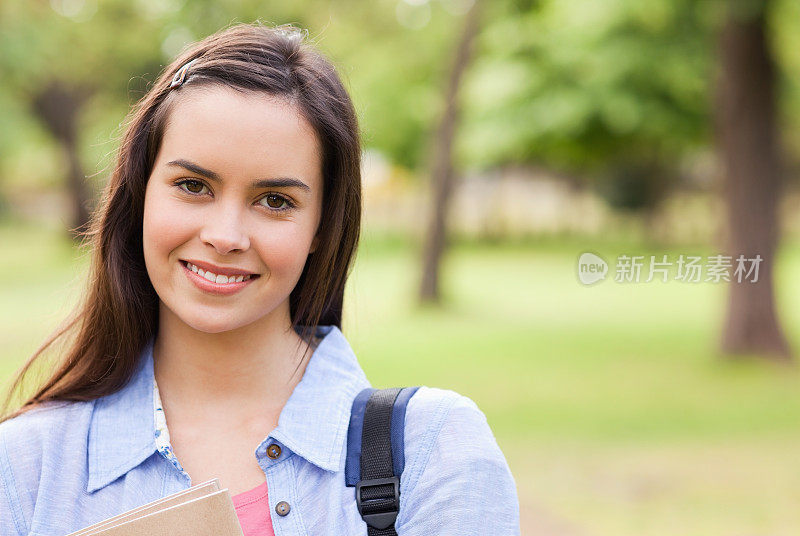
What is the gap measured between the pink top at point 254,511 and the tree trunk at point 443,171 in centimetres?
1239

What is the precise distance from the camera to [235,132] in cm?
143

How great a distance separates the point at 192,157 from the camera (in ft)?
4.73

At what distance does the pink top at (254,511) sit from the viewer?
1.42m

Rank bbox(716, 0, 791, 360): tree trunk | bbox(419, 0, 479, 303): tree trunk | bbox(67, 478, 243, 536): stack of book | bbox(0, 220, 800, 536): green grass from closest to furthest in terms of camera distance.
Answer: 1. bbox(67, 478, 243, 536): stack of book
2. bbox(0, 220, 800, 536): green grass
3. bbox(716, 0, 791, 360): tree trunk
4. bbox(419, 0, 479, 303): tree trunk

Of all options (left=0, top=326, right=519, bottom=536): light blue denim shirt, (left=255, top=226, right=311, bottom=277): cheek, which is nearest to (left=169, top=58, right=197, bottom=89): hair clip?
(left=255, top=226, right=311, bottom=277): cheek

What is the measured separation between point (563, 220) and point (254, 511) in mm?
29729

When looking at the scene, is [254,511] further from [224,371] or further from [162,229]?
[162,229]

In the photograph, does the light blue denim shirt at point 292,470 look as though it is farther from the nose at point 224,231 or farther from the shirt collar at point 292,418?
the nose at point 224,231

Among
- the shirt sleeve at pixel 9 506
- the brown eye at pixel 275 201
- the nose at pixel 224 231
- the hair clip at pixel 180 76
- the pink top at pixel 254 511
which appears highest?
the hair clip at pixel 180 76

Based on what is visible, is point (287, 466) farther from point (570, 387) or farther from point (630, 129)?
point (630, 129)

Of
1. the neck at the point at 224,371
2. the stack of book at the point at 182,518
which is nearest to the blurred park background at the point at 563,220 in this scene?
the neck at the point at 224,371

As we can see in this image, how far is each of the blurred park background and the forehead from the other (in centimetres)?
40

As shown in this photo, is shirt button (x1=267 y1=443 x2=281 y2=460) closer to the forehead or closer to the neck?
the neck

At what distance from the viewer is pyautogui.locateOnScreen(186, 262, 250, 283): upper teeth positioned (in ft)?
4.81
